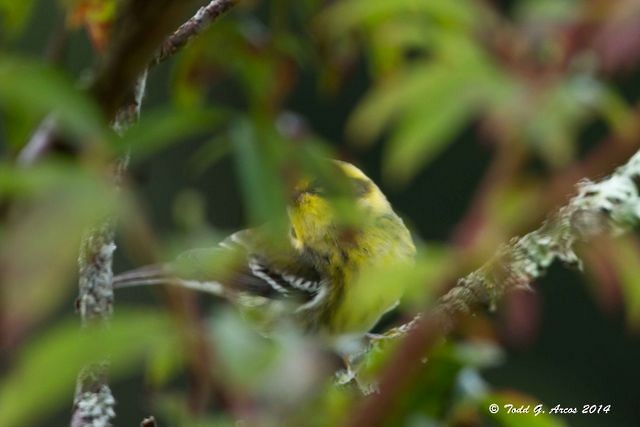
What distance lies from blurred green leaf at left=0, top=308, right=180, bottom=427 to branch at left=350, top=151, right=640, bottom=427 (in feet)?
0.23

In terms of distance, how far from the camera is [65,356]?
13.4 inches

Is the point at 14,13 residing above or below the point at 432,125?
above

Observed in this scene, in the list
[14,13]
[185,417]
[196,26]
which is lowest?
[185,417]

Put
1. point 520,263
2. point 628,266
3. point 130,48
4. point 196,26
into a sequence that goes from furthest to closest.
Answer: point 196,26, point 520,263, point 628,266, point 130,48

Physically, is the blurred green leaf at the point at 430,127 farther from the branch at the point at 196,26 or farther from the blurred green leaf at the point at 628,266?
the branch at the point at 196,26

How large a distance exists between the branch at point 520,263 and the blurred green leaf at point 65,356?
7 centimetres

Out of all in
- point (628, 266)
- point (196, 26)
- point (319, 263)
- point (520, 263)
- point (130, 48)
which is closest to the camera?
point (130, 48)

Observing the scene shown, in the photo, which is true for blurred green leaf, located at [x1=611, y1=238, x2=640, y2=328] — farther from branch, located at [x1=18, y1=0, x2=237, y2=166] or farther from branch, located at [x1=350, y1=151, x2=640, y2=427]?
branch, located at [x1=18, y1=0, x2=237, y2=166]

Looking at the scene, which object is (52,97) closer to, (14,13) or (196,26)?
(14,13)

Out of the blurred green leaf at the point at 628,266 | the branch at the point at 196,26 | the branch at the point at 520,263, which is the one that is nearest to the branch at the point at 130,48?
the branch at the point at 520,263

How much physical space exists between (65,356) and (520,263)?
39 centimetres

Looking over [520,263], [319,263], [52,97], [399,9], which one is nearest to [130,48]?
[52,97]

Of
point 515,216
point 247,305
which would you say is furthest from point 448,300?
point 247,305

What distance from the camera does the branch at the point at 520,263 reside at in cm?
34
